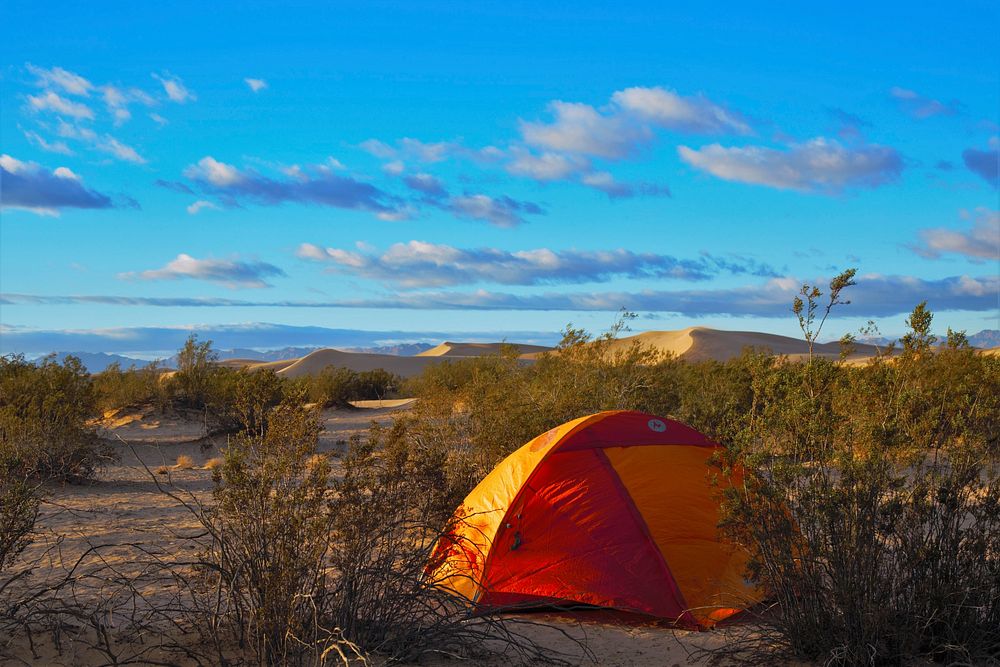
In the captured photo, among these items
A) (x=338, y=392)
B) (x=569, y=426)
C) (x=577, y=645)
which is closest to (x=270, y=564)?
(x=577, y=645)

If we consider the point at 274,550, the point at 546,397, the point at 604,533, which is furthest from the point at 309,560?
the point at 546,397

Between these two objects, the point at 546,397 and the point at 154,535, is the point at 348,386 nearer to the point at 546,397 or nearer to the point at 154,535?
the point at 546,397

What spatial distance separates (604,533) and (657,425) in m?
1.28

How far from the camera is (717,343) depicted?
6706cm

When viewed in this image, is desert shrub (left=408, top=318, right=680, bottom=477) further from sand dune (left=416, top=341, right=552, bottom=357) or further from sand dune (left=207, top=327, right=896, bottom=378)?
sand dune (left=416, top=341, right=552, bottom=357)

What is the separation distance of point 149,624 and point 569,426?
3.83m

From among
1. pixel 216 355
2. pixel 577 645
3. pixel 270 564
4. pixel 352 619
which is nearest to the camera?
pixel 270 564

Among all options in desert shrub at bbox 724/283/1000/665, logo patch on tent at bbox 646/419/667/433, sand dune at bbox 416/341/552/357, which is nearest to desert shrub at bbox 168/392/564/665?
desert shrub at bbox 724/283/1000/665

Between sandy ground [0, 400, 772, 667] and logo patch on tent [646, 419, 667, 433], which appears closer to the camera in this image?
sandy ground [0, 400, 772, 667]

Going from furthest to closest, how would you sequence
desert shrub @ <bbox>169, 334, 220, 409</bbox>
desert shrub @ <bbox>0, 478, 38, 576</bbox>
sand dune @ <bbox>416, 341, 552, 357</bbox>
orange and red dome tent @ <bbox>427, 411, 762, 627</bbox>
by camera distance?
sand dune @ <bbox>416, 341, 552, 357</bbox>
desert shrub @ <bbox>169, 334, 220, 409</bbox>
orange and red dome tent @ <bbox>427, 411, 762, 627</bbox>
desert shrub @ <bbox>0, 478, 38, 576</bbox>

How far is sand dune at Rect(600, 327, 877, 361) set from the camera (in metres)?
62.8

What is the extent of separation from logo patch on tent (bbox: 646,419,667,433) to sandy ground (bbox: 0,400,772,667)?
1761 mm

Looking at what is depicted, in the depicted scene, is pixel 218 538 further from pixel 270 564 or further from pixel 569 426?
pixel 569 426

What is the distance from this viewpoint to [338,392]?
29141 millimetres
